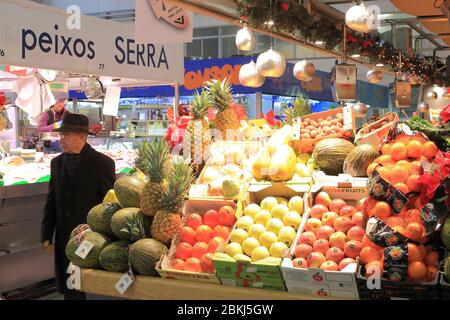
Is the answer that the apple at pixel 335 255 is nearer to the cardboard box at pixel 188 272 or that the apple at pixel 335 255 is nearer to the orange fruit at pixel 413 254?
the orange fruit at pixel 413 254

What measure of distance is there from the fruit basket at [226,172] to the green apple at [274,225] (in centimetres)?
33

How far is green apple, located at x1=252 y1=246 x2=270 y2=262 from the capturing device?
2.61 meters

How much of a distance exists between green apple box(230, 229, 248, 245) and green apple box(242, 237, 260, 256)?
45 mm

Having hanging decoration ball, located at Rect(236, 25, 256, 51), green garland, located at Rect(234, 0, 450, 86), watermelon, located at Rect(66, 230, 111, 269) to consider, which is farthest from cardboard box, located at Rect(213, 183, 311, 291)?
hanging decoration ball, located at Rect(236, 25, 256, 51)

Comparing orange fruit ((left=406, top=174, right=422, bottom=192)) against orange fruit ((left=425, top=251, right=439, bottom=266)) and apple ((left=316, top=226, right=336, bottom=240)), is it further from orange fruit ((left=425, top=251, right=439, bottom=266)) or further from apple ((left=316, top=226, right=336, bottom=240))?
apple ((left=316, top=226, right=336, bottom=240))

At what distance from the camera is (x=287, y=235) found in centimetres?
268

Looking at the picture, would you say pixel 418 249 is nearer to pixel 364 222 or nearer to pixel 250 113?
pixel 364 222

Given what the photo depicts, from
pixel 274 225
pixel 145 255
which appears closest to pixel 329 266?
pixel 274 225

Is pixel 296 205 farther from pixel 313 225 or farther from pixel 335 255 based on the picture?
pixel 335 255

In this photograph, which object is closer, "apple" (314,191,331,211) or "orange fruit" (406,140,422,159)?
"orange fruit" (406,140,422,159)

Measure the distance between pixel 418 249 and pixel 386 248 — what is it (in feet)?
0.47

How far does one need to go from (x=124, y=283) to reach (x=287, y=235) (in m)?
0.85

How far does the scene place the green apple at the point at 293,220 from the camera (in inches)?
109

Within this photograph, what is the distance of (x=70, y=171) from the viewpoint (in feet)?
14.0
